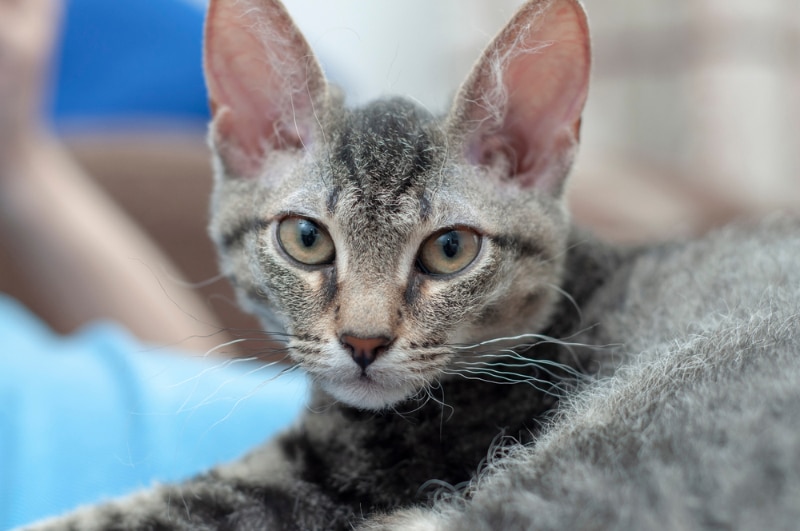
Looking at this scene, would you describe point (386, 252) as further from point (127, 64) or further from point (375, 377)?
point (127, 64)

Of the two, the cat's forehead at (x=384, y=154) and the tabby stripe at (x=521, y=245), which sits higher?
the cat's forehead at (x=384, y=154)

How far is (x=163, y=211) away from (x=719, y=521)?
2184 mm

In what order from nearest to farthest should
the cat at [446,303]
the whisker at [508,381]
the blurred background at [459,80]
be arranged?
1. the cat at [446,303]
2. the whisker at [508,381]
3. the blurred background at [459,80]

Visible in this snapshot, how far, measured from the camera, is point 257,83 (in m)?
1.00

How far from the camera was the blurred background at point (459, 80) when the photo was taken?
2.37 m

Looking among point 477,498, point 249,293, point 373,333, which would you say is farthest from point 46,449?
point 477,498

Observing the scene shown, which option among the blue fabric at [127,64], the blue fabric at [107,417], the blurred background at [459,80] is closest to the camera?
the blue fabric at [107,417]

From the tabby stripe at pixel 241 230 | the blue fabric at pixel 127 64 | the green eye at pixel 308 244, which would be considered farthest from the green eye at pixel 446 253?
the blue fabric at pixel 127 64

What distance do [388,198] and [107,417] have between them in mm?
721

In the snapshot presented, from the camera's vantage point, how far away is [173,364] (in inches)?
52.4

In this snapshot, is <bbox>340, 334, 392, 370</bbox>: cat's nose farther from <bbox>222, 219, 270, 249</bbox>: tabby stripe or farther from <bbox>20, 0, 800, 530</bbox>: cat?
<bbox>222, 219, 270, 249</bbox>: tabby stripe

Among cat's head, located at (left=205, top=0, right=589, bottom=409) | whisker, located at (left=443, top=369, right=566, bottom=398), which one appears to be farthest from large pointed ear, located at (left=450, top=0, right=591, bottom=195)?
whisker, located at (left=443, top=369, right=566, bottom=398)

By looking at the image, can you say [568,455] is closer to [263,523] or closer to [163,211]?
[263,523]

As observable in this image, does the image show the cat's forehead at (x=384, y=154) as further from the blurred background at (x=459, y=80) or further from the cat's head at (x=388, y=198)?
the blurred background at (x=459, y=80)
